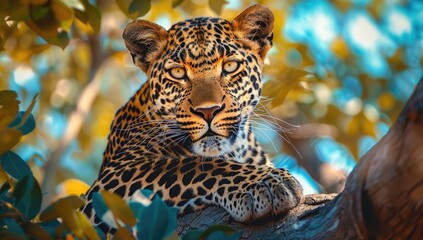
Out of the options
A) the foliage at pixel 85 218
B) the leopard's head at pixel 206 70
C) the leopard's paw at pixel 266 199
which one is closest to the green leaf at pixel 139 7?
the leopard's head at pixel 206 70

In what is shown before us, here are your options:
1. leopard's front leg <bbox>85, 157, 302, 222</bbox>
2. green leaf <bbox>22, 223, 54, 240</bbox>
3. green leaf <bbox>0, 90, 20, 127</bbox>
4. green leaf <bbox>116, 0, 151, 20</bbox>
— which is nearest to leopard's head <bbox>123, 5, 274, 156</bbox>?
leopard's front leg <bbox>85, 157, 302, 222</bbox>

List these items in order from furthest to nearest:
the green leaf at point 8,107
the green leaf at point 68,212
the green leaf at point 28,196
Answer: the green leaf at point 8,107
the green leaf at point 28,196
the green leaf at point 68,212

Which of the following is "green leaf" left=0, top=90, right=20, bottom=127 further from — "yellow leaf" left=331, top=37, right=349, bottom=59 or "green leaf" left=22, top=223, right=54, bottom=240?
"yellow leaf" left=331, top=37, right=349, bottom=59

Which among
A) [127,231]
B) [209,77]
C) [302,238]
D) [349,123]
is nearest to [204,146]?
[209,77]

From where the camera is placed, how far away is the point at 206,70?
7516 mm

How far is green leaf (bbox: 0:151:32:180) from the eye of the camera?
550 centimetres

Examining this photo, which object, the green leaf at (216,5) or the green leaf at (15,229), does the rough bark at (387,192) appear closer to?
the green leaf at (15,229)

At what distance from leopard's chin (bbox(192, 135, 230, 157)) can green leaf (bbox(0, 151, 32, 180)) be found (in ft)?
6.26

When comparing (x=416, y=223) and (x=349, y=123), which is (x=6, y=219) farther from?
(x=349, y=123)

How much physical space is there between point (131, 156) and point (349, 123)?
4.26m

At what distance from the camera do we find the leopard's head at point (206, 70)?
720 centimetres

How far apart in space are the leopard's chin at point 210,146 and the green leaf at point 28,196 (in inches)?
92.6

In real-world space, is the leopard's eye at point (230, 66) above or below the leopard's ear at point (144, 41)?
below

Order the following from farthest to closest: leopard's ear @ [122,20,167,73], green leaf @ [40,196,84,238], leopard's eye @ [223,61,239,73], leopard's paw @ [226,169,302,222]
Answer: leopard's ear @ [122,20,167,73], leopard's eye @ [223,61,239,73], leopard's paw @ [226,169,302,222], green leaf @ [40,196,84,238]
